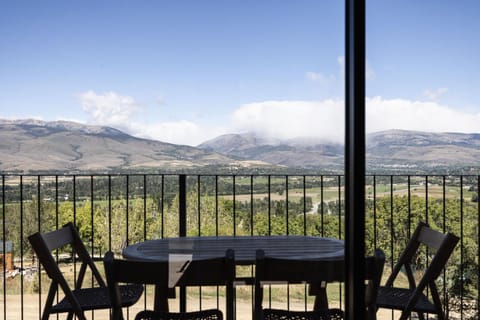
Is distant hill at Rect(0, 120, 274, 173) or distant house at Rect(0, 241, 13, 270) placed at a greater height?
distant hill at Rect(0, 120, 274, 173)

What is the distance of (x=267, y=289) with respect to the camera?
153cm

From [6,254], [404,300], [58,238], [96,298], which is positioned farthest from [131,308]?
[6,254]

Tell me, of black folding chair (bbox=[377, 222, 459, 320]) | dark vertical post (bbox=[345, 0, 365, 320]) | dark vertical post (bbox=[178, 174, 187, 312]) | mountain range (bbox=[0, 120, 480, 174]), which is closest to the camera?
dark vertical post (bbox=[345, 0, 365, 320])

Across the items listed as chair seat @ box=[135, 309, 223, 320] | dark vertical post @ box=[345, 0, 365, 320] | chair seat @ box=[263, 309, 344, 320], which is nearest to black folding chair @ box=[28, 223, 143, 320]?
chair seat @ box=[135, 309, 223, 320]

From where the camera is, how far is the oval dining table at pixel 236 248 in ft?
6.33

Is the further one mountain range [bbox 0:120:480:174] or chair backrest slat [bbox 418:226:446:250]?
chair backrest slat [bbox 418:226:446:250]

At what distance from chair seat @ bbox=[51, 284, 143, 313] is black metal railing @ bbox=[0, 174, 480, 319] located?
5.9 inches

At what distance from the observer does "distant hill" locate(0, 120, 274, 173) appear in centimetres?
302

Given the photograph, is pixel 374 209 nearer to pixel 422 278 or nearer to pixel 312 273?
pixel 312 273

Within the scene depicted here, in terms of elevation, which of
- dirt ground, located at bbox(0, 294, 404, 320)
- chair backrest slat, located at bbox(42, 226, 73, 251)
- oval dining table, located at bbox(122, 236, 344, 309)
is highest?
chair backrest slat, located at bbox(42, 226, 73, 251)

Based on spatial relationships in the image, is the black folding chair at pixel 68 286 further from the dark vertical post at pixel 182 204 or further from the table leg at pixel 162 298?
the dark vertical post at pixel 182 204

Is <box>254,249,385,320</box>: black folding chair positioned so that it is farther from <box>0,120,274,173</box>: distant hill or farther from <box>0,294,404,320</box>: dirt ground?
<box>0,120,274,173</box>: distant hill

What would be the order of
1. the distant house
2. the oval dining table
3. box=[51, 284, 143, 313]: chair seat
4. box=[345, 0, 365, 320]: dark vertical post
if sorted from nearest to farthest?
box=[345, 0, 365, 320]: dark vertical post → the oval dining table → box=[51, 284, 143, 313]: chair seat → the distant house

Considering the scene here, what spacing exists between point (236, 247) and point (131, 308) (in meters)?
0.58
